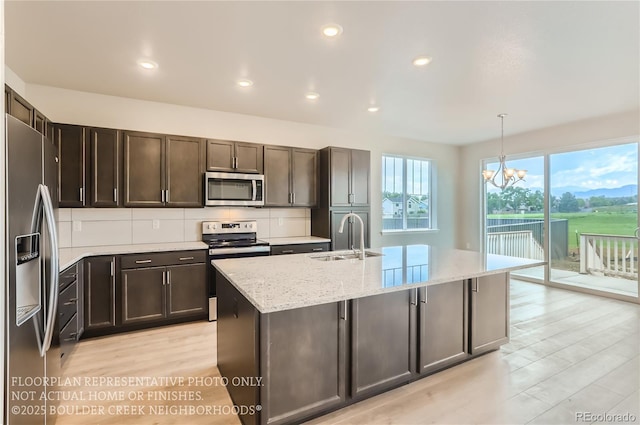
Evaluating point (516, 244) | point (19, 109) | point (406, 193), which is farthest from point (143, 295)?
point (516, 244)

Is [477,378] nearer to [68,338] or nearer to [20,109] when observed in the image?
[68,338]

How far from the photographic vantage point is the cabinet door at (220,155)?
3752 millimetres

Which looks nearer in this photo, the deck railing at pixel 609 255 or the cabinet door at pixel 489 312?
the cabinet door at pixel 489 312

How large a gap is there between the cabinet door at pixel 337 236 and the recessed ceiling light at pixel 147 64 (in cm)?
267

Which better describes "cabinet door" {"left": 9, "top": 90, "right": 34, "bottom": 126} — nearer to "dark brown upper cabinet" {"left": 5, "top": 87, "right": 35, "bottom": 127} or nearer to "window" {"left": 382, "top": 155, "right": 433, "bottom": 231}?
"dark brown upper cabinet" {"left": 5, "top": 87, "right": 35, "bottom": 127}

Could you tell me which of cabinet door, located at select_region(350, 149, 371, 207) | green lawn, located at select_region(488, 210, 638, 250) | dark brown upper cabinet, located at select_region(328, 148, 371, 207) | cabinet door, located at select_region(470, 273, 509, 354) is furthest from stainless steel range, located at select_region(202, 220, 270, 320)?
green lawn, located at select_region(488, 210, 638, 250)

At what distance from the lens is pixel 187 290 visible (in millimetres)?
3395

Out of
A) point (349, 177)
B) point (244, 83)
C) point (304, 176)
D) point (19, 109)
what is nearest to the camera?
point (19, 109)

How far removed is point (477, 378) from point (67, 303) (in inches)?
132

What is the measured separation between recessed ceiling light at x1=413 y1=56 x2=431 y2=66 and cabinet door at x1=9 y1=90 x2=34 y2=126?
10.6ft

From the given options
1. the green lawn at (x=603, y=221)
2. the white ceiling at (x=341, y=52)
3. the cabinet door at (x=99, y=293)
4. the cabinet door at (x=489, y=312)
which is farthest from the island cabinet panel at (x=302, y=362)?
the green lawn at (x=603, y=221)

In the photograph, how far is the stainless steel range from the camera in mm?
3510

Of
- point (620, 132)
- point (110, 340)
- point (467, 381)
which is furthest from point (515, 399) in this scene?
point (620, 132)

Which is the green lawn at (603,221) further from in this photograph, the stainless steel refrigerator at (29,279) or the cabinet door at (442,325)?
the stainless steel refrigerator at (29,279)
